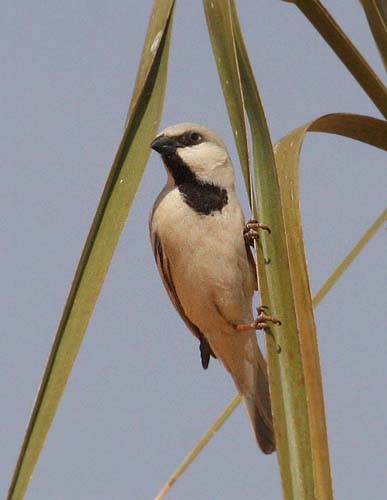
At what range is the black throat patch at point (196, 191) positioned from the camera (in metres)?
4.32

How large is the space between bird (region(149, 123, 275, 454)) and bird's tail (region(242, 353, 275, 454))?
32 mm

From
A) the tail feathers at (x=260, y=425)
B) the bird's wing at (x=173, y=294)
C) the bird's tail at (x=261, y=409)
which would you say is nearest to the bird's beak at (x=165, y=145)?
the bird's wing at (x=173, y=294)

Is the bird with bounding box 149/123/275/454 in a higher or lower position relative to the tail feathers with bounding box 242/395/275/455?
higher

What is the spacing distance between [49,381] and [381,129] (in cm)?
130

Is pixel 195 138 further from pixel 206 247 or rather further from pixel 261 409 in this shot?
pixel 261 409

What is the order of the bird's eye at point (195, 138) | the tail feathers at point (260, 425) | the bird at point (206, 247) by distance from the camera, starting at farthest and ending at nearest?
the tail feathers at point (260, 425) → the bird's eye at point (195, 138) → the bird at point (206, 247)

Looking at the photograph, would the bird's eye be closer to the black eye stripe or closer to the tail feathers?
the black eye stripe

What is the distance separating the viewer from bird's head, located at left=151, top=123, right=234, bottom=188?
4.52 m

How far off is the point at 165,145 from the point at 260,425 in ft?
5.21

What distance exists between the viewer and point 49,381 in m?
1.88

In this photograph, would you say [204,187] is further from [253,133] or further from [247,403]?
[253,133]

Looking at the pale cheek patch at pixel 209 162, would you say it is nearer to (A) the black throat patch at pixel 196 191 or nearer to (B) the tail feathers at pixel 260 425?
(A) the black throat patch at pixel 196 191

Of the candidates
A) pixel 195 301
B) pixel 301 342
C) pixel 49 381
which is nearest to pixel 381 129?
pixel 301 342

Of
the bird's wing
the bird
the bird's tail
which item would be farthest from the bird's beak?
the bird's tail
